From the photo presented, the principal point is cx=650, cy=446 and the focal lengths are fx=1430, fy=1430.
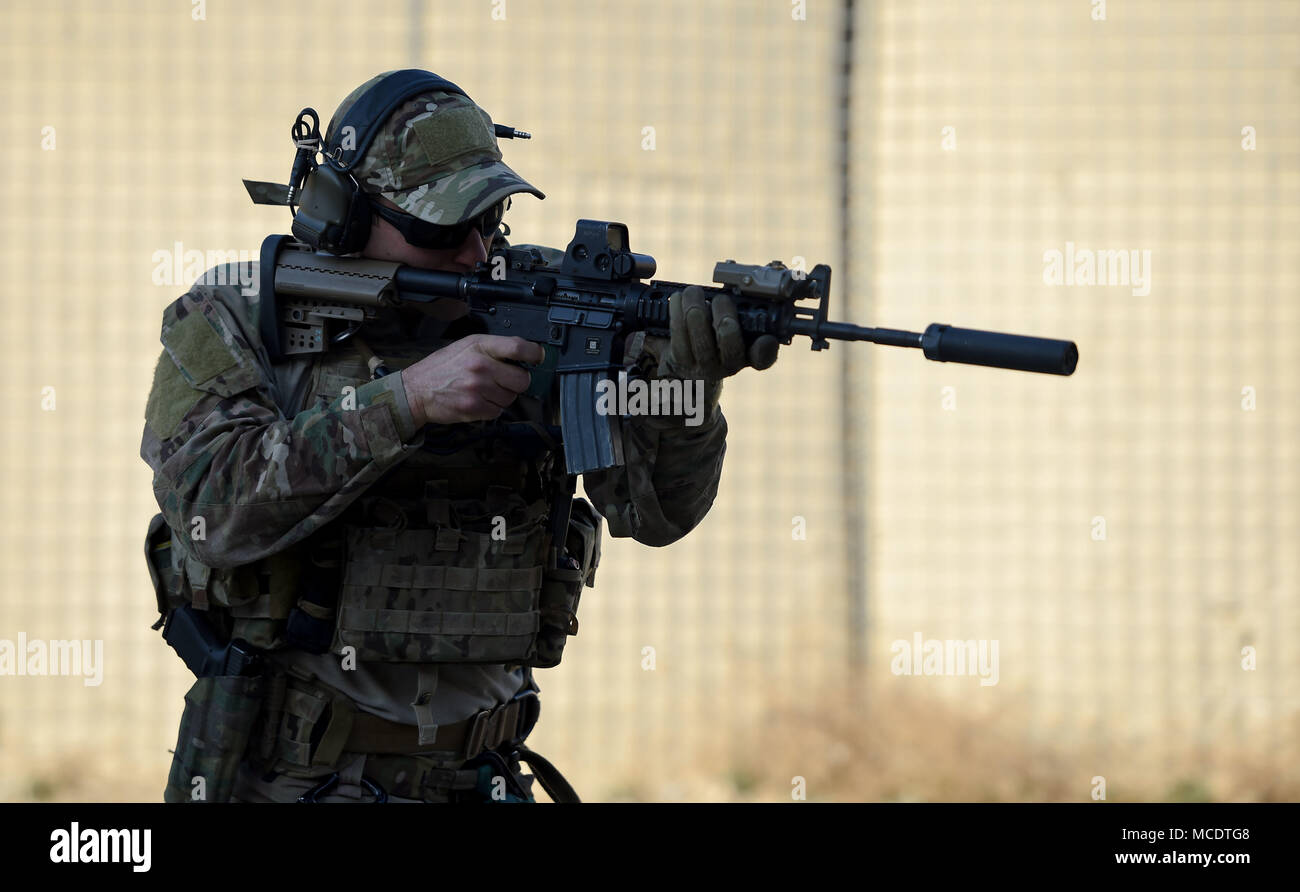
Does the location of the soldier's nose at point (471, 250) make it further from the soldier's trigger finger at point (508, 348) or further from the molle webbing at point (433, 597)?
the molle webbing at point (433, 597)

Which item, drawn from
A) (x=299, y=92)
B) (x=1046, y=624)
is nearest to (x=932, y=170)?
(x=1046, y=624)

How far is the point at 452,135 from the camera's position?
126 inches

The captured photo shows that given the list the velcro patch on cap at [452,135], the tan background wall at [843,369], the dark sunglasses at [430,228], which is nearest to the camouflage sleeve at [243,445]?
the dark sunglasses at [430,228]

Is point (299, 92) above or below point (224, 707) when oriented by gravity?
above

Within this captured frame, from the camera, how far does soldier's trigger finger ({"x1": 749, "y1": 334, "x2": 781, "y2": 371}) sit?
2.80 metres

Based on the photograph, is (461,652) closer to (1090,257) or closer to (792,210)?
(792,210)

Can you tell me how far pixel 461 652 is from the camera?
3.15 metres

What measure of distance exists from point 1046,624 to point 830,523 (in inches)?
45.9

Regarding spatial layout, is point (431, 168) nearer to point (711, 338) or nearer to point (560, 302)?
point (560, 302)

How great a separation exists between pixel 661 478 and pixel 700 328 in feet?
2.02

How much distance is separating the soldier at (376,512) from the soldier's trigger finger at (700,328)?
0.10m

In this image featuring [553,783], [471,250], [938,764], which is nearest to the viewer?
[471,250]

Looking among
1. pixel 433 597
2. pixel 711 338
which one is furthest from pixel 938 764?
pixel 711 338

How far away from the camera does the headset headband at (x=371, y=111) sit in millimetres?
3186
